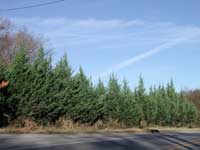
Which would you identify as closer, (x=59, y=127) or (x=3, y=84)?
(x=3, y=84)

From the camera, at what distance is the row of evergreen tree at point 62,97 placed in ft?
94.0

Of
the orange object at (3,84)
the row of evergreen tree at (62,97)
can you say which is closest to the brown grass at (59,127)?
the row of evergreen tree at (62,97)

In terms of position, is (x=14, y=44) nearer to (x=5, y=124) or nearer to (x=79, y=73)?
(x=79, y=73)

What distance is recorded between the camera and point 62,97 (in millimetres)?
32656

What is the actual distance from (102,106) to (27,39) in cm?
2540

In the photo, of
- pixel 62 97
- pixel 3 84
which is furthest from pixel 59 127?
pixel 3 84

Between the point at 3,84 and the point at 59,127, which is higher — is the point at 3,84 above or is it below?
above

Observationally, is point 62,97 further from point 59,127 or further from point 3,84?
point 3,84

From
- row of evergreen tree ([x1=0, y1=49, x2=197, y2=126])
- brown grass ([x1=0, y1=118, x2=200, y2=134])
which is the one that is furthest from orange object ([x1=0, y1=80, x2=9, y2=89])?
brown grass ([x1=0, y1=118, x2=200, y2=134])

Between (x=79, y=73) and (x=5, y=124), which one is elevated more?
(x=79, y=73)

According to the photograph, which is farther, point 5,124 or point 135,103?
point 135,103

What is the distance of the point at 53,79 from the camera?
32.6 meters

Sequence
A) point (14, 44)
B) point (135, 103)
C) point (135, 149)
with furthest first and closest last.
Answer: point (14, 44) < point (135, 103) < point (135, 149)

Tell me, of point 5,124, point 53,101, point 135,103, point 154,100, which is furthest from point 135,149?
point 154,100
